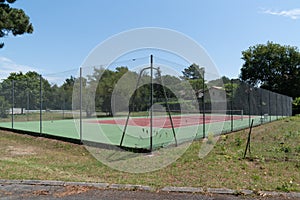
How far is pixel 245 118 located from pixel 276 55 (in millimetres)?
30478

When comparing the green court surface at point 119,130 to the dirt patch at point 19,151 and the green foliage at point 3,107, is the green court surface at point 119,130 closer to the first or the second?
the green foliage at point 3,107

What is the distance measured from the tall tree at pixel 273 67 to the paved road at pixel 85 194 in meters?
37.5

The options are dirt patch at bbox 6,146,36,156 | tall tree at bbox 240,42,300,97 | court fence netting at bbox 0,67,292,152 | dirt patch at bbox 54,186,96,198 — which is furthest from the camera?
tall tree at bbox 240,42,300,97

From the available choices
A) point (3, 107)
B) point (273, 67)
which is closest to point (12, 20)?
point (3, 107)

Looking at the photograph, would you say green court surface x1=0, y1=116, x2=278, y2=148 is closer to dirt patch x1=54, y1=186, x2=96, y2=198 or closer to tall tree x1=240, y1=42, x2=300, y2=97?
dirt patch x1=54, y1=186, x2=96, y2=198

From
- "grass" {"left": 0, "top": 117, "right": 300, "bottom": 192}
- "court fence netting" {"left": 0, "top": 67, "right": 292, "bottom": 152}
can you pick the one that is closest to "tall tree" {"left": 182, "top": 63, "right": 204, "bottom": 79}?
"court fence netting" {"left": 0, "top": 67, "right": 292, "bottom": 152}

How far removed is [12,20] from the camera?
35.8 ft

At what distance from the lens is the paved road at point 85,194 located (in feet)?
10.3

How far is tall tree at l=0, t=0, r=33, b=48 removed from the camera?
420 inches

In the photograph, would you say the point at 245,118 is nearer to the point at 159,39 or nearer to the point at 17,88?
the point at 159,39

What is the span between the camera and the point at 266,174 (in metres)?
4.14

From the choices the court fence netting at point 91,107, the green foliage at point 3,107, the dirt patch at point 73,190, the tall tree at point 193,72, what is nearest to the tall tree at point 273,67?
the court fence netting at point 91,107

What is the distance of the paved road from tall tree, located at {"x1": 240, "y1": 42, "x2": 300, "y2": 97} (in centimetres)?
3746

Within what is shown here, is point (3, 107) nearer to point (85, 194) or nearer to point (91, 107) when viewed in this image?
point (91, 107)
